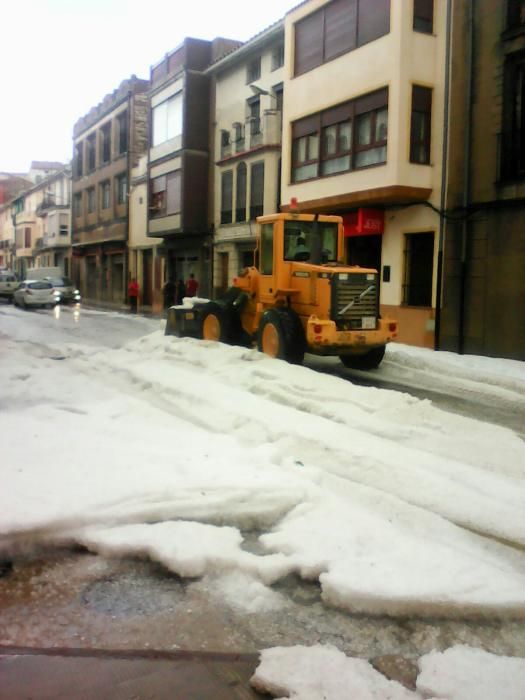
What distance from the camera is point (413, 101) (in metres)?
16.6

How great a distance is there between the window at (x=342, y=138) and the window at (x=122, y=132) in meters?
22.9

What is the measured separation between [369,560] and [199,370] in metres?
7.22

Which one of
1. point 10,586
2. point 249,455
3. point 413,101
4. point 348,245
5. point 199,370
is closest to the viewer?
point 10,586

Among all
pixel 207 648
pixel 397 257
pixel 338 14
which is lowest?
pixel 207 648

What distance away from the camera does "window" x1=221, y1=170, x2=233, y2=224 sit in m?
28.6

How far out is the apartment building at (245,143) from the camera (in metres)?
25.3

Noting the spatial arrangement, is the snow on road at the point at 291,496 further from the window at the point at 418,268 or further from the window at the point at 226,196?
the window at the point at 226,196

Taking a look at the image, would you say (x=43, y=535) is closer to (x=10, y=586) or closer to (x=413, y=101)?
(x=10, y=586)

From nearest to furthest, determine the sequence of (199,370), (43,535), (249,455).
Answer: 1. (43,535)
2. (249,455)
3. (199,370)

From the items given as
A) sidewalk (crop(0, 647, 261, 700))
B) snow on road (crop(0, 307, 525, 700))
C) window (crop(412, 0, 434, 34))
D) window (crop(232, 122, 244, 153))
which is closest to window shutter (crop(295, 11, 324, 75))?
window (crop(412, 0, 434, 34))

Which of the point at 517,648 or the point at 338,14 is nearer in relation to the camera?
the point at 517,648

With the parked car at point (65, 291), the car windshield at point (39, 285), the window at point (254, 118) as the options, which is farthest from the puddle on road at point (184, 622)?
the parked car at point (65, 291)

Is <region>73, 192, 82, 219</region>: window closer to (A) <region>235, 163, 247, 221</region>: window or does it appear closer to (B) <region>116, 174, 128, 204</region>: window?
(B) <region>116, 174, 128, 204</region>: window

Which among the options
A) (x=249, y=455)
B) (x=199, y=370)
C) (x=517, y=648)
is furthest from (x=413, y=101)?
(x=517, y=648)
